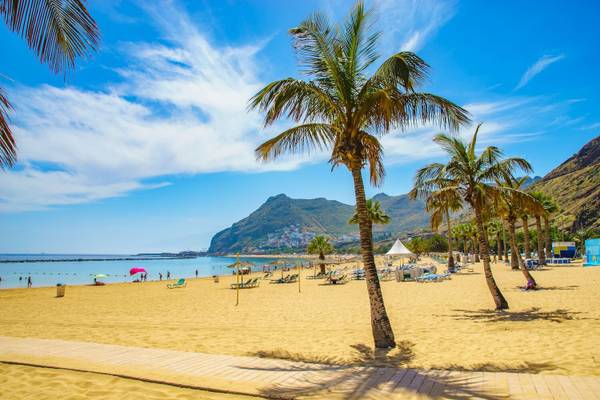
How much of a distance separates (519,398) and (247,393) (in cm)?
339

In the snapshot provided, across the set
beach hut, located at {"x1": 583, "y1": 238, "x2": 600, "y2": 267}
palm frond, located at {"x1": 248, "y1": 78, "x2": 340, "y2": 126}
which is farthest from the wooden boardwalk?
beach hut, located at {"x1": 583, "y1": 238, "x2": 600, "y2": 267}

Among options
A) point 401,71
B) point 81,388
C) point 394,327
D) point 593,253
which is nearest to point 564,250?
point 593,253

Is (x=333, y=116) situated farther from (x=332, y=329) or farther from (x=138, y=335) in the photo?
(x=138, y=335)

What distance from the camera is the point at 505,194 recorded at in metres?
12.4

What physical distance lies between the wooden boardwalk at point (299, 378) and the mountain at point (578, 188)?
7064 centimetres

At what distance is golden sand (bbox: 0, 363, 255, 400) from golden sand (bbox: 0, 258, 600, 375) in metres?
2.58

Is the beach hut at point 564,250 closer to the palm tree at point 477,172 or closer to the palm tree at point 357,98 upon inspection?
the palm tree at point 477,172

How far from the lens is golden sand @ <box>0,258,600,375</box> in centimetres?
693

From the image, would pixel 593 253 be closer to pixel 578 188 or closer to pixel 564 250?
pixel 564 250

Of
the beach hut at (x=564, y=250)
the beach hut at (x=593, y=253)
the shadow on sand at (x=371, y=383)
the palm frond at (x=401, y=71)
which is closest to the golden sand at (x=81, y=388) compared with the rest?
the shadow on sand at (x=371, y=383)

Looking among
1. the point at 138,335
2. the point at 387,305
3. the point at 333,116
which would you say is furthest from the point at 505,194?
the point at 138,335

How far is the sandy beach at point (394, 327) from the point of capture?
6898 millimetres

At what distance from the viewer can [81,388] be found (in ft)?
17.5

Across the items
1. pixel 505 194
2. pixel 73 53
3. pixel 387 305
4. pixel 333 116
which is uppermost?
pixel 333 116
